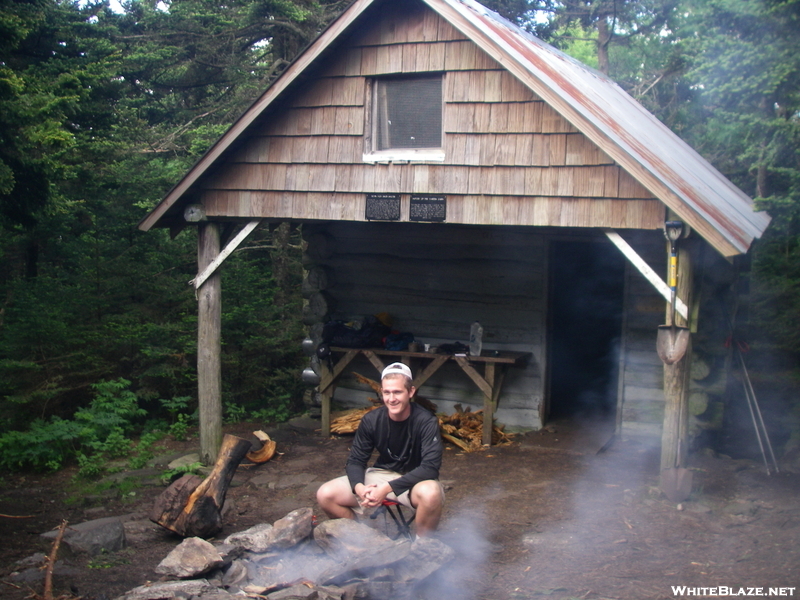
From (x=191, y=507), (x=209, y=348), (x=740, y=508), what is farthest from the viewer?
(x=209, y=348)

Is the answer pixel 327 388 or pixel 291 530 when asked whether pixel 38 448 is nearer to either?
pixel 327 388

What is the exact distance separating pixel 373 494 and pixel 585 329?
7.99m

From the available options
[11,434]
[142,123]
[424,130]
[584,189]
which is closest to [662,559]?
[584,189]

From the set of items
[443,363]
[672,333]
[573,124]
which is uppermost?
[573,124]

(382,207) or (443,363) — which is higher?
(382,207)

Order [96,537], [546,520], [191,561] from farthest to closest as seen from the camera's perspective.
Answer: [546,520] → [96,537] → [191,561]

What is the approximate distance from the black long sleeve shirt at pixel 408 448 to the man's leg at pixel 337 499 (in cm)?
8

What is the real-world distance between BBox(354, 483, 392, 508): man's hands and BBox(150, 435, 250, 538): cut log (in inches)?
63.9

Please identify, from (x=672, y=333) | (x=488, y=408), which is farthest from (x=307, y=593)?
(x=488, y=408)

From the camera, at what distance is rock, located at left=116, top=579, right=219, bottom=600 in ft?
13.0

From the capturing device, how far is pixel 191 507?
558 centimetres

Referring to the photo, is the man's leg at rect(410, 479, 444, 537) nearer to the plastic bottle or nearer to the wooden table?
the wooden table

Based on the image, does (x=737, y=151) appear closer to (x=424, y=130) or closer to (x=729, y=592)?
(x=424, y=130)

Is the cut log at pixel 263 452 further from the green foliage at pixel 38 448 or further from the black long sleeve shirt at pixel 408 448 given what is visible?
the black long sleeve shirt at pixel 408 448
